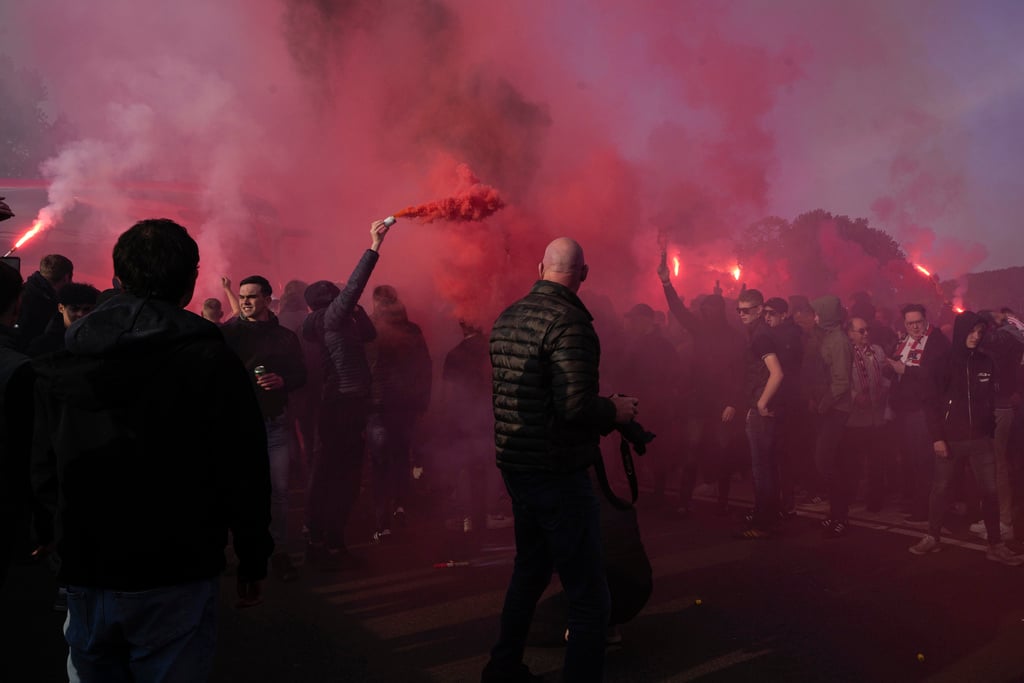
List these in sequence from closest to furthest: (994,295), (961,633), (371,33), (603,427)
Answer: (603,427) → (961,633) → (371,33) → (994,295)

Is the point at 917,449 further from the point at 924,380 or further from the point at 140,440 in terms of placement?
the point at 140,440

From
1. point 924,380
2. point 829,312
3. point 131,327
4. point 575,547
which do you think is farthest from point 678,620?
point 829,312

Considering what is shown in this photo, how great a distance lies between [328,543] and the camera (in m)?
5.88

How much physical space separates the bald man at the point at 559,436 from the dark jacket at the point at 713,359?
4310 mm

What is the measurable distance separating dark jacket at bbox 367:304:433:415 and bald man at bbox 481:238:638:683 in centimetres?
344

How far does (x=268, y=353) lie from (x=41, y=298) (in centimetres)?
243

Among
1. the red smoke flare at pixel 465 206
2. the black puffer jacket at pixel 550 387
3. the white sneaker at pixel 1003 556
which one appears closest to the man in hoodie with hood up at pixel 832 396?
the white sneaker at pixel 1003 556

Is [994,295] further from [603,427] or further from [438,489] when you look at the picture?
[603,427]

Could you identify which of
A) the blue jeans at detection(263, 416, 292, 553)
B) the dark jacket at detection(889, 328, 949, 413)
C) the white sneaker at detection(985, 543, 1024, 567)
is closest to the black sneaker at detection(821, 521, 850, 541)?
the white sneaker at detection(985, 543, 1024, 567)

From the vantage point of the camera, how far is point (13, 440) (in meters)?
2.63

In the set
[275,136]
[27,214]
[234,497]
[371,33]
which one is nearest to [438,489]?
[234,497]

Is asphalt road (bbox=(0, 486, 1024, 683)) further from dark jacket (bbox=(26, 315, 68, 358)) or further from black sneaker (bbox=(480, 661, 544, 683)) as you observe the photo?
dark jacket (bbox=(26, 315, 68, 358))

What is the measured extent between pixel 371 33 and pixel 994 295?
1554cm

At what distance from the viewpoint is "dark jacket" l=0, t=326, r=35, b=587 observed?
2.62m
